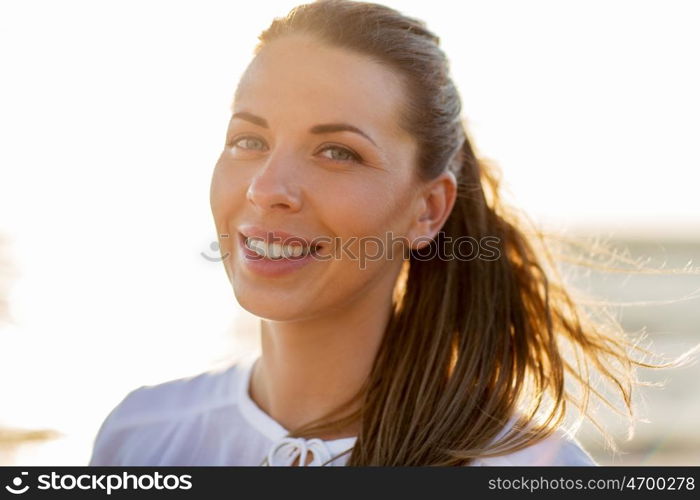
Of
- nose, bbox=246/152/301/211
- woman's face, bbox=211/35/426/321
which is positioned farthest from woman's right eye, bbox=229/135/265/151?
nose, bbox=246/152/301/211

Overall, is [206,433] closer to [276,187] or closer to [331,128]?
[276,187]

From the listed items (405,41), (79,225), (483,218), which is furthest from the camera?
(79,225)

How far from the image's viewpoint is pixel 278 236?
2.86m

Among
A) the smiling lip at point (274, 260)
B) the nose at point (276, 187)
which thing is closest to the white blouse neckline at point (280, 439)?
the smiling lip at point (274, 260)

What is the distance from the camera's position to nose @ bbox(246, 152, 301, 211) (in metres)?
2.79

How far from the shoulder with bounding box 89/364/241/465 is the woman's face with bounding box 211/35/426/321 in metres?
0.55

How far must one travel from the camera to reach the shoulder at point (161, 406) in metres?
3.33

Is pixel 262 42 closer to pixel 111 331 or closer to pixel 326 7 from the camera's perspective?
pixel 326 7

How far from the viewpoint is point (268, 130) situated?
2906mm

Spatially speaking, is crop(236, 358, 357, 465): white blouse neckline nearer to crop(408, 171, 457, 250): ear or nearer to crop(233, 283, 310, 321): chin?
crop(233, 283, 310, 321): chin
